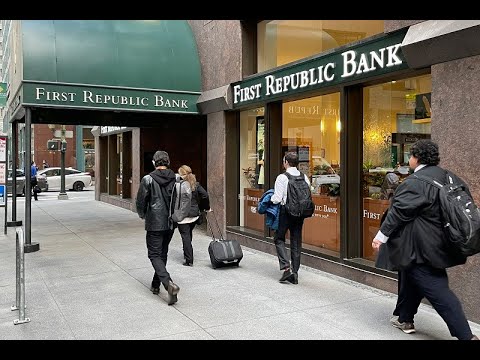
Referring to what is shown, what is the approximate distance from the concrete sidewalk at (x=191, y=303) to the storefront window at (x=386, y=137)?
1.12m

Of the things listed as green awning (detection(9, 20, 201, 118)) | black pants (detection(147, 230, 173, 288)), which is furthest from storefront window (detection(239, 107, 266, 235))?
black pants (detection(147, 230, 173, 288))

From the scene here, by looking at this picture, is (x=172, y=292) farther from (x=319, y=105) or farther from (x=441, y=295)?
(x=319, y=105)

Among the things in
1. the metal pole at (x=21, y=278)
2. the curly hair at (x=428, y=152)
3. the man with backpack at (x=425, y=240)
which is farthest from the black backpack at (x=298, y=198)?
the metal pole at (x=21, y=278)

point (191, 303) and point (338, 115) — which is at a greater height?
point (338, 115)

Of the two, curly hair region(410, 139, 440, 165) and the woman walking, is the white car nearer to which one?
the woman walking

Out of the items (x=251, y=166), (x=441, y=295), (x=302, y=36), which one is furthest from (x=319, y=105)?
(x=441, y=295)

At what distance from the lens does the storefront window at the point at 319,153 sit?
7.35 metres

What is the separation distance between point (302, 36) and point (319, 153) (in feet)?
6.88

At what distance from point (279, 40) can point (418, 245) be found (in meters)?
5.75

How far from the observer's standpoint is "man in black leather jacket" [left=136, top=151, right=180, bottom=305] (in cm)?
558

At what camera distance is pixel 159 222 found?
559 cm

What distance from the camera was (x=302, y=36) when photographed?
8.26 metres
